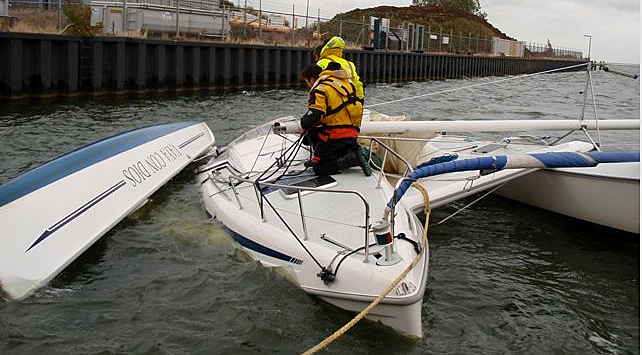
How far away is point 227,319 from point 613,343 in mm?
3101

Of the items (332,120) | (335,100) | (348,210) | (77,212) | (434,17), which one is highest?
(434,17)

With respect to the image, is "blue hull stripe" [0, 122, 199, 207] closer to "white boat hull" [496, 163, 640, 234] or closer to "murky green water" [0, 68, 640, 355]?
"murky green water" [0, 68, 640, 355]

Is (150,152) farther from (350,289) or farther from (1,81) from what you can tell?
(1,81)

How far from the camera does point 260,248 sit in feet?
19.7

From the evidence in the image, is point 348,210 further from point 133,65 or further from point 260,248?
point 133,65

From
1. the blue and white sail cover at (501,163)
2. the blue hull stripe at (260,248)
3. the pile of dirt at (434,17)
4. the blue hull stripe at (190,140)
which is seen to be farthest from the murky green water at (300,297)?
the pile of dirt at (434,17)

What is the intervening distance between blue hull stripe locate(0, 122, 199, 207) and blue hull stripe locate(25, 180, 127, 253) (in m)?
0.44

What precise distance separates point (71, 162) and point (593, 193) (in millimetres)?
6073

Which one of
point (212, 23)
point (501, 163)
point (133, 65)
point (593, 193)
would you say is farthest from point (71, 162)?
point (212, 23)

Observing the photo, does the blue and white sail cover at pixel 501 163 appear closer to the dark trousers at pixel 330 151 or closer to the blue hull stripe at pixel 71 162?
the dark trousers at pixel 330 151

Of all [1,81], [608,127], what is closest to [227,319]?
[608,127]

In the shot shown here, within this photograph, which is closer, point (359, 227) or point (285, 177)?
point (359, 227)

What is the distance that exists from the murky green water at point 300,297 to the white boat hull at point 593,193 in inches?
8.7

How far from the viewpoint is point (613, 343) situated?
211 inches
